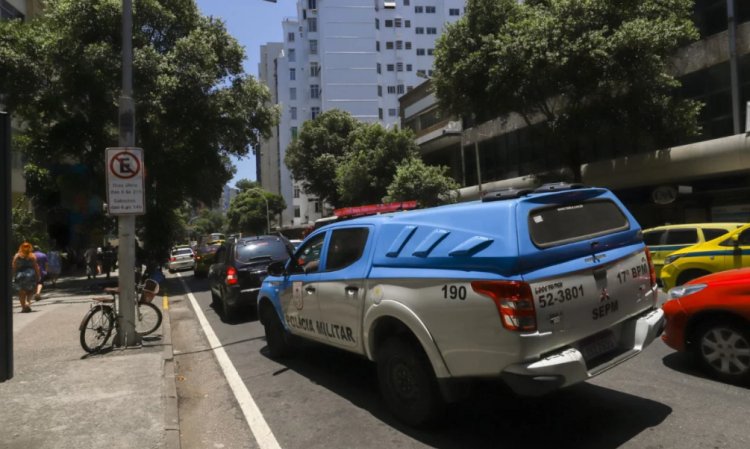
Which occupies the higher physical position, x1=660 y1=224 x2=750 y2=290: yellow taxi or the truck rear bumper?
x1=660 y1=224 x2=750 y2=290: yellow taxi

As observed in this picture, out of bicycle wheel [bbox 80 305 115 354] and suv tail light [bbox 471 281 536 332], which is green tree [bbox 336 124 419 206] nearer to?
bicycle wheel [bbox 80 305 115 354]

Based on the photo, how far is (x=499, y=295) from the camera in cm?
371

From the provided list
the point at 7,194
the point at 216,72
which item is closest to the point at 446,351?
the point at 7,194

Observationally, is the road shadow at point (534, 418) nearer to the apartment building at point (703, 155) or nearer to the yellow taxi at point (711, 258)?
the yellow taxi at point (711, 258)

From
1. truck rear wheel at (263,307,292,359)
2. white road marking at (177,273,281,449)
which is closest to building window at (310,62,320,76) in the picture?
white road marking at (177,273,281,449)

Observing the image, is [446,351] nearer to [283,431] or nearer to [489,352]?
[489,352]

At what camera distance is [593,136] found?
19156 millimetres

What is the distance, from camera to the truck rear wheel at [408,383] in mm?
4332

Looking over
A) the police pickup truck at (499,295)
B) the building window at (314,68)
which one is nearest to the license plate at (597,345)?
the police pickup truck at (499,295)

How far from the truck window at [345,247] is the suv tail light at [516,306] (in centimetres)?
188

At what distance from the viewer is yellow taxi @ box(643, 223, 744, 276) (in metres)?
11.4

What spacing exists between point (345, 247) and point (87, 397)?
3.28m

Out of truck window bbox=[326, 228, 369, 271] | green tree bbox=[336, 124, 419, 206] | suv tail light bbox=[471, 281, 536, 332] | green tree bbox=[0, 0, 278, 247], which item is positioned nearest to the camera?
suv tail light bbox=[471, 281, 536, 332]

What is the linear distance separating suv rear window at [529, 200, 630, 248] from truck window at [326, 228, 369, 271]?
1845 millimetres
